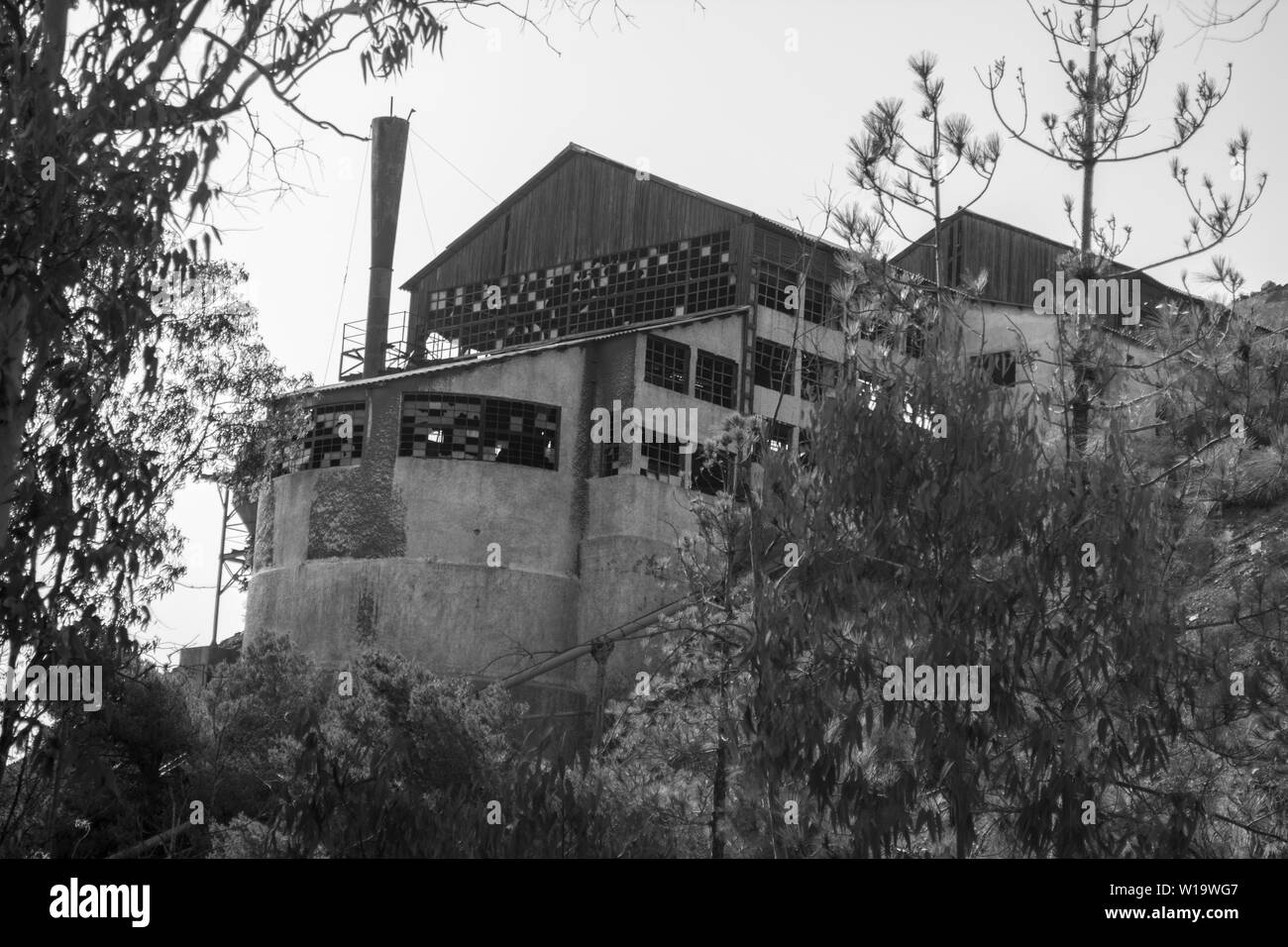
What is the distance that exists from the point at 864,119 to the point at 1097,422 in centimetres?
361

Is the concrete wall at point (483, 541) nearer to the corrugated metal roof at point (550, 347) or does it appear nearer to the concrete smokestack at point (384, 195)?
the corrugated metal roof at point (550, 347)

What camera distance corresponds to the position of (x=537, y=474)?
118 feet

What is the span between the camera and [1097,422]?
14508 millimetres

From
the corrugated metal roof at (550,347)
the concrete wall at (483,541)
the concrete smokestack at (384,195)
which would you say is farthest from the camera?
the concrete smokestack at (384,195)

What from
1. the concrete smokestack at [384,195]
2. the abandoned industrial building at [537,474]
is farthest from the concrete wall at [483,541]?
the concrete smokestack at [384,195]

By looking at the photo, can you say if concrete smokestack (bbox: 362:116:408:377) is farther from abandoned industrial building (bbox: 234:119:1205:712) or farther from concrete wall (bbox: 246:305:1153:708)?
concrete wall (bbox: 246:305:1153:708)

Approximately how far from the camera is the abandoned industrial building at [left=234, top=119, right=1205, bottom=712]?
1373 inches

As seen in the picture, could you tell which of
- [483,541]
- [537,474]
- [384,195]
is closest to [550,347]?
[537,474]

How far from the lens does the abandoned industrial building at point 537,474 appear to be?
34.9m

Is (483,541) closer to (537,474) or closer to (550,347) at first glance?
(537,474)

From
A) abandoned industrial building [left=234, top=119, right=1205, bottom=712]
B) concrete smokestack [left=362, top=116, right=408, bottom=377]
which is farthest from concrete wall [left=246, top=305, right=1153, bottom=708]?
concrete smokestack [left=362, top=116, right=408, bottom=377]

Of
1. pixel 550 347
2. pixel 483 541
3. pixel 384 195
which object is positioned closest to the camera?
pixel 483 541

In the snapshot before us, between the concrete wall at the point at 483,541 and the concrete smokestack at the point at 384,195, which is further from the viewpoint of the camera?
the concrete smokestack at the point at 384,195
